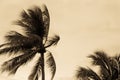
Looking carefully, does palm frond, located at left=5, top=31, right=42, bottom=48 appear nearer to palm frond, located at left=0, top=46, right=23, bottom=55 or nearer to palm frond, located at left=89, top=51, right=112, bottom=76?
palm frond, located at left=0, top=46, right=23, bottom=55

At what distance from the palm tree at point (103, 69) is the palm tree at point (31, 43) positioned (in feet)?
22.7

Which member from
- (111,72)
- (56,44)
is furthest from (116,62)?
Answer: (56,44)

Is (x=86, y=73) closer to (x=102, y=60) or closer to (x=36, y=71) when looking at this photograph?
(x=102, y=60)

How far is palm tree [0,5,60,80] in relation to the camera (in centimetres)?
3362

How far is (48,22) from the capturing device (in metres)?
35.4

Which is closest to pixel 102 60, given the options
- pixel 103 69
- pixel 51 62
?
pixel 103 69

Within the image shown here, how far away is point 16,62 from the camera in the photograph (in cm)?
3391

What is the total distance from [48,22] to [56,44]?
190cm

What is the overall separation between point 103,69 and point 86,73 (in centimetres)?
183

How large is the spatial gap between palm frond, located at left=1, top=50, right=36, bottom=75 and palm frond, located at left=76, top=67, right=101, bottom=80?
7848 mm

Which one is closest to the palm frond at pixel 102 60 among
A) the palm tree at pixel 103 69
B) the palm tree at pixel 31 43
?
the palm tree at pixel 103 69

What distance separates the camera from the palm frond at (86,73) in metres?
41.3

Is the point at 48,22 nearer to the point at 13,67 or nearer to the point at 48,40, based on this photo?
the point at 48,40

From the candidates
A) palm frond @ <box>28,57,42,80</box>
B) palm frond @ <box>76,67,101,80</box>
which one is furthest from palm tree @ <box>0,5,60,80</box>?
palm frond @ <box>76,67,101,80</box>
